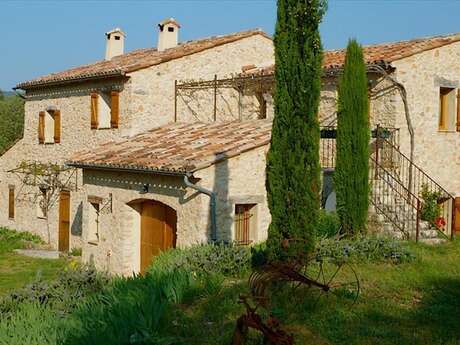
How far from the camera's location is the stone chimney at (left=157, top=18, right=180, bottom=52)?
20000 millimetres

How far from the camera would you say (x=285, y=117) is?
9773 millimetres

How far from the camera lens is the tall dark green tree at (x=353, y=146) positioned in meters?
12.2

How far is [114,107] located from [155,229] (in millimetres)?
4929

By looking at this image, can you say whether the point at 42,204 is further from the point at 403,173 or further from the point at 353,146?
the point at 353,146

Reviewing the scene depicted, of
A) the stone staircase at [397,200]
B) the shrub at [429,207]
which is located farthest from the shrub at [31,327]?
the shrub at [429,207]

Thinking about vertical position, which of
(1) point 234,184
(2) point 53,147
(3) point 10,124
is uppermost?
(3) point 10,124

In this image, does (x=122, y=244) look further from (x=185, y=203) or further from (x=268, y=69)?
(x=268, y=69)

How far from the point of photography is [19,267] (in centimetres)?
1744

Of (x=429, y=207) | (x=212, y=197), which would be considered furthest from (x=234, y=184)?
(x=429, y=207)

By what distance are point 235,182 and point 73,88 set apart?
9210 millimetres

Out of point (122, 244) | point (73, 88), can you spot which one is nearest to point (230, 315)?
point (122, 244)

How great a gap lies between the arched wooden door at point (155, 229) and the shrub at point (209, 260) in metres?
3.47

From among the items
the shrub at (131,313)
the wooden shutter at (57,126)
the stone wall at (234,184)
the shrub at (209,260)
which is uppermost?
the wooden shutter at (57,126)

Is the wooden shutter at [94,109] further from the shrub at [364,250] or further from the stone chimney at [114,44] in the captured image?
the shrub at [364,250]
